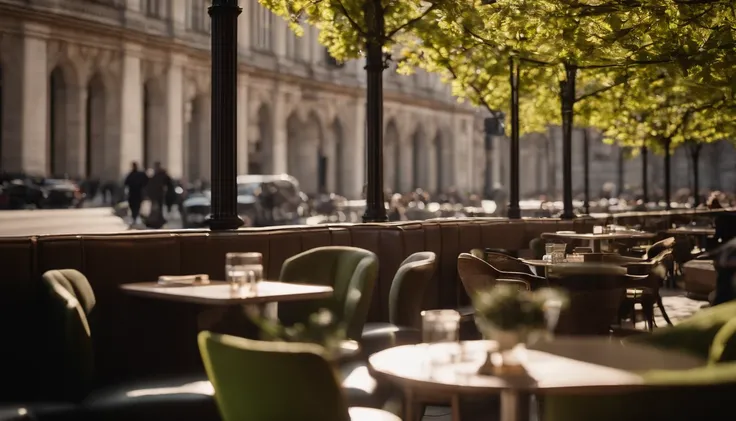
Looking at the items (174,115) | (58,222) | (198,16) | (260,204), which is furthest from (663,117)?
(198,16)

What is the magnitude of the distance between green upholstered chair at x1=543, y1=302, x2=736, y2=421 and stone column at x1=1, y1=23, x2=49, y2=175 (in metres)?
32.6

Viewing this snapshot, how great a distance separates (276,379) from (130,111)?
36136mm

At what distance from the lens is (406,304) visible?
20.4ft

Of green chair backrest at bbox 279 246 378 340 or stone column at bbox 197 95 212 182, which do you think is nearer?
green chair backrest at bbox 279 246 378 340

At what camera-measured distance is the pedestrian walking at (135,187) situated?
84.4 ft

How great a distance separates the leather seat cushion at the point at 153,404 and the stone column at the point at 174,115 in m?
34.7

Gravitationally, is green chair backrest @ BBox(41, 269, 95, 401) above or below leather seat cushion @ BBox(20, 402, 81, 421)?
above

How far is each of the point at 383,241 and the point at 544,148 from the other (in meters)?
69.2

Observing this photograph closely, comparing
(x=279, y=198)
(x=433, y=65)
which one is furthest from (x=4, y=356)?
(x=279, y=198)

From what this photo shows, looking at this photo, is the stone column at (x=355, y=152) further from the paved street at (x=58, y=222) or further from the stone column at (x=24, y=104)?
the paved street at (x=58, y=222)

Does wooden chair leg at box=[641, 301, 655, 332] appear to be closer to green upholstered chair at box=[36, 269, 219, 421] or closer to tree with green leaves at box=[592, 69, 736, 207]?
tree with green leaves at box=[592, 69, 736, 207]

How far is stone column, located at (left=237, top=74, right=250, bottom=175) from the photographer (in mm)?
43031

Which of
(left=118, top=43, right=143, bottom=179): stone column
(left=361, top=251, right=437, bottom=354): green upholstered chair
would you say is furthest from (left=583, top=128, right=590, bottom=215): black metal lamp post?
(left=118, top=43, right=143, bottom=179): stone column

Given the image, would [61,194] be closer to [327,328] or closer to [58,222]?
[58,222]
